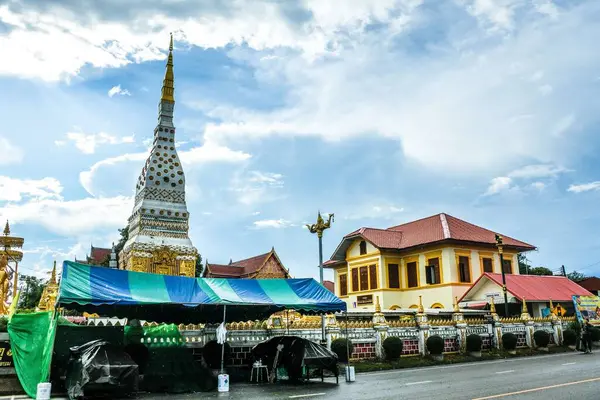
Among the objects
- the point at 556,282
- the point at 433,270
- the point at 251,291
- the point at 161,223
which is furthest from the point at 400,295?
the point at 251,291

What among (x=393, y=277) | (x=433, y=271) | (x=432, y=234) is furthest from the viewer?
(x=393, y=277)

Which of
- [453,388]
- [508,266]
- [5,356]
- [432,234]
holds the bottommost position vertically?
[453,388]

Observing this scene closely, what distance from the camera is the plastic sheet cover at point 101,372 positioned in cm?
1094

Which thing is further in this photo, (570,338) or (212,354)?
(570,338)

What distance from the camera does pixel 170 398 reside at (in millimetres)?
11875

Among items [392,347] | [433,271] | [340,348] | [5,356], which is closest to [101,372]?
[5,356]

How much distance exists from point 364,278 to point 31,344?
95.0 ft

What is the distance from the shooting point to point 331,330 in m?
19.9

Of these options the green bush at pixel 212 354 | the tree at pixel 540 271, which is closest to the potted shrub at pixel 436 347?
the green bush at pixel 212 354

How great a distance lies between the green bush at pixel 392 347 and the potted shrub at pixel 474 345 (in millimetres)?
4430

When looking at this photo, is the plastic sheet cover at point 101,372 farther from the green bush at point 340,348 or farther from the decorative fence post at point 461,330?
the decorative fence post at point 461,330

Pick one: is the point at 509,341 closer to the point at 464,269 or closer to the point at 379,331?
the point at 379,331

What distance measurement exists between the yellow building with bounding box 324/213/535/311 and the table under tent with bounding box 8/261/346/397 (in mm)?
20759

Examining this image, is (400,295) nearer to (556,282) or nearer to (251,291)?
(556,282)
